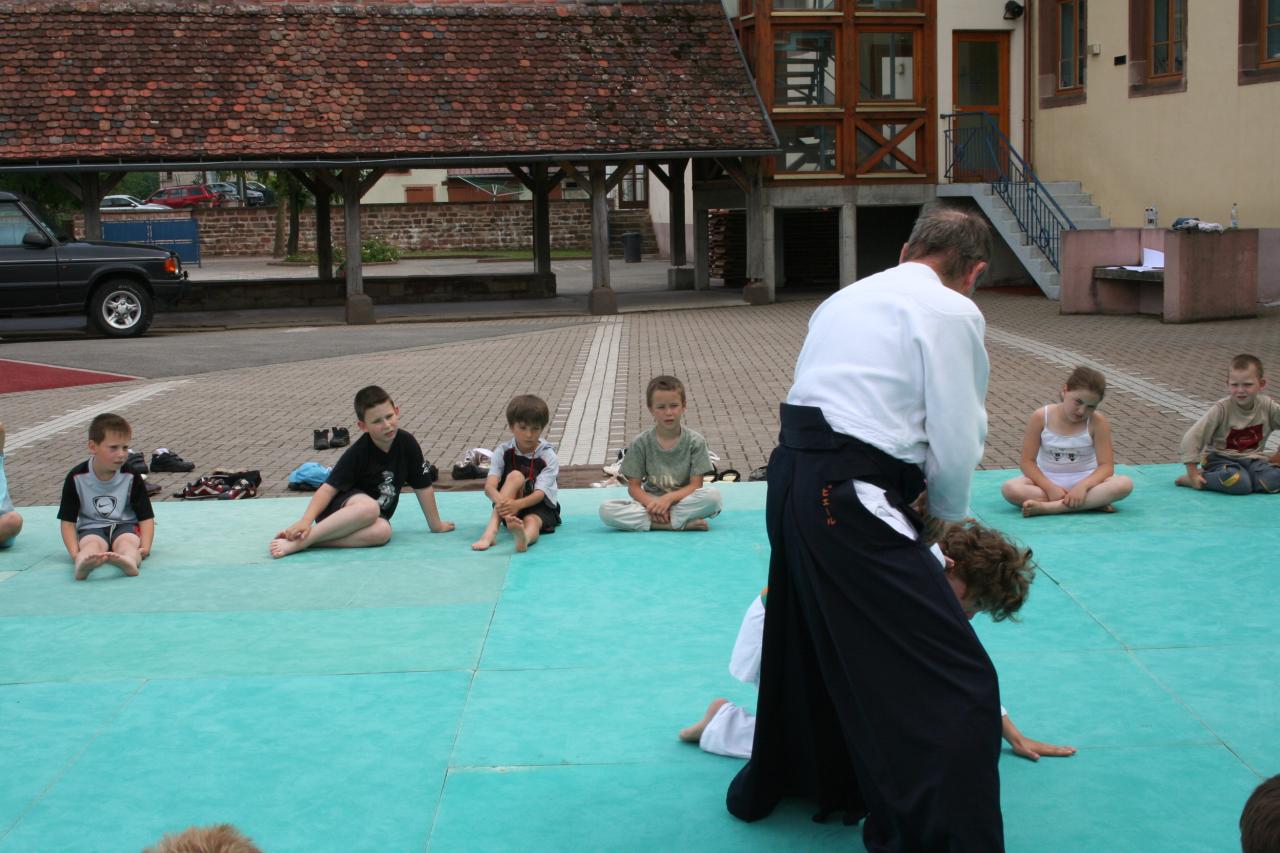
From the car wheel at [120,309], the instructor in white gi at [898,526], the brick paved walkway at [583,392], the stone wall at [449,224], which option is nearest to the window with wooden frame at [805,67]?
the brick paved walkway at [583,392]

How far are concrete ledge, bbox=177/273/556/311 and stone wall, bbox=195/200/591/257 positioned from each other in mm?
21657

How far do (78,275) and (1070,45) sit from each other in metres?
17.0

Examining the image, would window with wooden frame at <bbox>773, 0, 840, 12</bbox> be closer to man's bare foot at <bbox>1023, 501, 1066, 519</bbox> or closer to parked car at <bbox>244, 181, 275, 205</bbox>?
man's bare foot at <bbox>1023, 501, 1066, 519</bbox>

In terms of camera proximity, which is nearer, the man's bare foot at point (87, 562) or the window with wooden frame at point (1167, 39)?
the man's bare foot at point (87, 562)

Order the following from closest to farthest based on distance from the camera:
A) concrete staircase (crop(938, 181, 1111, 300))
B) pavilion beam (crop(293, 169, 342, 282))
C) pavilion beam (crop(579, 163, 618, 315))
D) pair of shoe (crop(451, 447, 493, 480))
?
pair of shoe (crop(451, 447, 493, 480)) → concrete staircase (crop(938, 181, 1111, 300)) → pavilion beam (crop(579, 163, 618, 315)) → pavilion beam (crop(293, 169, 342, 282))

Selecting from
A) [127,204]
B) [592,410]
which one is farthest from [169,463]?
[127,204]

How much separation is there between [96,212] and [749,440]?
1626 centimetres

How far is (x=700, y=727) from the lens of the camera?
5020 mm

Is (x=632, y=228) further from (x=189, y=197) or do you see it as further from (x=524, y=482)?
(x=524, y=482)

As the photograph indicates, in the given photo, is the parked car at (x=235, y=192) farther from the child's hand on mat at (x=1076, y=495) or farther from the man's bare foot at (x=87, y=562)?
the child's hand on mat at (x=1076, y=495)

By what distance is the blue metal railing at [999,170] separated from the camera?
25.0 meters

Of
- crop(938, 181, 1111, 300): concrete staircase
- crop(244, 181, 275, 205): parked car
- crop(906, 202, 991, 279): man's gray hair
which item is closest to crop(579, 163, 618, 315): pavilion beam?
crop(938, 181, 1111, 300): concrete staircase

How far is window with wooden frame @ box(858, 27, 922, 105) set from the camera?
88.1ft

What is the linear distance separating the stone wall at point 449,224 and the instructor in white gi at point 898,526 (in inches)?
1844
